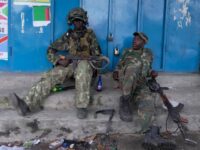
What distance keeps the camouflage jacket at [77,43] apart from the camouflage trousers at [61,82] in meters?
0.42

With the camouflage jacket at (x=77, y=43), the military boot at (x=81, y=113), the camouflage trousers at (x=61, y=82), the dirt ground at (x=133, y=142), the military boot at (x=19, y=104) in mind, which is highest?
the camouflage jacket at (x=77, y=43)

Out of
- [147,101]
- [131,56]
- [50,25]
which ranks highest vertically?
[50,25]

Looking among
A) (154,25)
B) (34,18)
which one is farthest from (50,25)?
(154,25)

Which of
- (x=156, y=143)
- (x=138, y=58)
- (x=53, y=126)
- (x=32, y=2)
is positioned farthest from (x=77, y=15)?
(x=156, y=143)

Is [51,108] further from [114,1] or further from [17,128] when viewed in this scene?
[114,1]

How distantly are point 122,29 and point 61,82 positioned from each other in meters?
1.54

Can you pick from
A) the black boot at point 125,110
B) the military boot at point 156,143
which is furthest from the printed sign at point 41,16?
the military boot at point 156,143

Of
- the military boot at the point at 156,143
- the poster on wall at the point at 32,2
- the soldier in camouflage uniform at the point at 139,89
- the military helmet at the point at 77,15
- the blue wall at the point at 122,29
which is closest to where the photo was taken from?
the military boot at the point at 156,143

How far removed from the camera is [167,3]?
7406 millimetres

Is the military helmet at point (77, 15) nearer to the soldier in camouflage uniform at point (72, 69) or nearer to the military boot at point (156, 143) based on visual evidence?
the soldier in camouflage uniform at point (72, 69)

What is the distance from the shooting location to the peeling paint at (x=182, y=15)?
7.45m

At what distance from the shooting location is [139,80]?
6375 mm

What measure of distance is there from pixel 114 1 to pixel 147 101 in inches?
82.2

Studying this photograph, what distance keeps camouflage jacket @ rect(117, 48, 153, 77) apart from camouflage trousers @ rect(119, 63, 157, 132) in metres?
0.11
